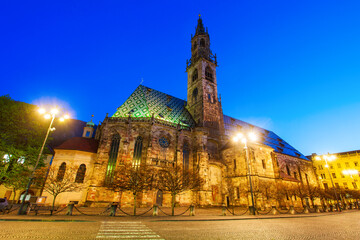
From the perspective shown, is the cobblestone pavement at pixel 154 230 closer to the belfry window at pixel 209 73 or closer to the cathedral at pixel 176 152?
the cathedral at pixel 176 152

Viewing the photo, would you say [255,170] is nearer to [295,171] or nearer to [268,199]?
[268,199]

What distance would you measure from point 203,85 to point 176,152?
17.2 meters

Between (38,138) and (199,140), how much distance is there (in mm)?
23775

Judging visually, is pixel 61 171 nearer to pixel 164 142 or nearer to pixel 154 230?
pixel 164 142

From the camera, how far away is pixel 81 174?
24766 millimetres

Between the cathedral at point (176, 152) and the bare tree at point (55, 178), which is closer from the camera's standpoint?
the bare tree at point (55, 178)

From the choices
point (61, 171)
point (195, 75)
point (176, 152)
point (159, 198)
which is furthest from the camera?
point (195, 75)

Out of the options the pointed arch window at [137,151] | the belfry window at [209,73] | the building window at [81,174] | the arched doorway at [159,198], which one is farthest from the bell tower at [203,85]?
the building window at [81,174]

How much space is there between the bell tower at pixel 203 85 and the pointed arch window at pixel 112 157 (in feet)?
51.4

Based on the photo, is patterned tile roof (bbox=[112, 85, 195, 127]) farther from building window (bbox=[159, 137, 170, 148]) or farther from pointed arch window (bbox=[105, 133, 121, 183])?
pointed arch window (bbox=[105, 133, 121, 183])

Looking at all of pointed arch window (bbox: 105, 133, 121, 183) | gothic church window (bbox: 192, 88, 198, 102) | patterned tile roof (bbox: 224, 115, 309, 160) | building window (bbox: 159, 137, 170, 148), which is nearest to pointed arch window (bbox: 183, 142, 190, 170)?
building window (bbox: 159, 137, 170, 148)

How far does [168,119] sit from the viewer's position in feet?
106

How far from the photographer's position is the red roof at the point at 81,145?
82.8ft

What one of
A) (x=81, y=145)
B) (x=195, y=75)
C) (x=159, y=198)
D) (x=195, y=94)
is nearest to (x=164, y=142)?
(x=159, y=198)
